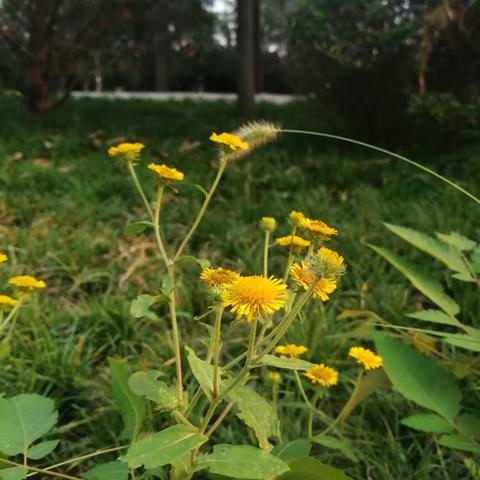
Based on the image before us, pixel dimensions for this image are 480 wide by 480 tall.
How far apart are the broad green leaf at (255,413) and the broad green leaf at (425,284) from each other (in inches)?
25.9

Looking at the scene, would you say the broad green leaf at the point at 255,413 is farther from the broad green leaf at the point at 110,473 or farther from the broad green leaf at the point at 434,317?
the broad green leaf at the point at 434,317

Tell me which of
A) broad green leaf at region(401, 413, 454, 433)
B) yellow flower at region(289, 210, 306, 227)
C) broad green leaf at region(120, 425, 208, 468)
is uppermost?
yellow flower at region(289, 210, 306, 227)

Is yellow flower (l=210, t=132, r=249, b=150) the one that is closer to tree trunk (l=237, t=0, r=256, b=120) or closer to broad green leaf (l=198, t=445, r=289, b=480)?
broad green leaf (l=198, t=445, r=289, b=480)

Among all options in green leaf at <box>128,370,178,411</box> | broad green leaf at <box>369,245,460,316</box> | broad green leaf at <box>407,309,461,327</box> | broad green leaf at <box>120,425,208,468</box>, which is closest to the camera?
broad green leaf at <box>120,425,208,468</box>

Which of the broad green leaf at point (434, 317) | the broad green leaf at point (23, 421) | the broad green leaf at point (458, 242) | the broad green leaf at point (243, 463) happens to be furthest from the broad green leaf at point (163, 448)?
the broad green leaf at point (458, 242)

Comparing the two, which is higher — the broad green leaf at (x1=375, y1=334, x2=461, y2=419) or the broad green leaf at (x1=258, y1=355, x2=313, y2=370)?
the broad green leaf at (x1=258, y1=355, x2=313, y2=370)

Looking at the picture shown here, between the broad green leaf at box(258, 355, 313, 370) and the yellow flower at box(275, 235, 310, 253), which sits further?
the yellow flower at box(275, 235, 310, 253)

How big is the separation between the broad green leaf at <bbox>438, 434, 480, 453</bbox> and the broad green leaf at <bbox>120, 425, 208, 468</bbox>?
600 mm

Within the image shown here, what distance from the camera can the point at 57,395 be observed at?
1.68 m

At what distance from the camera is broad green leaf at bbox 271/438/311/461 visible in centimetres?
116

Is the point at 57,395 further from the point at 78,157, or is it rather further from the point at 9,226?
the point at 78,157

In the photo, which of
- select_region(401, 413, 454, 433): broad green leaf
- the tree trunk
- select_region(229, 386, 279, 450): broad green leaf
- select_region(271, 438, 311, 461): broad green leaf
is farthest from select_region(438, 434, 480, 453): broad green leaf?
the tree trunk

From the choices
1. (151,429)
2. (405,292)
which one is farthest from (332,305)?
(151,429)

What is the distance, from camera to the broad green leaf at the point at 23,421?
1.08m
